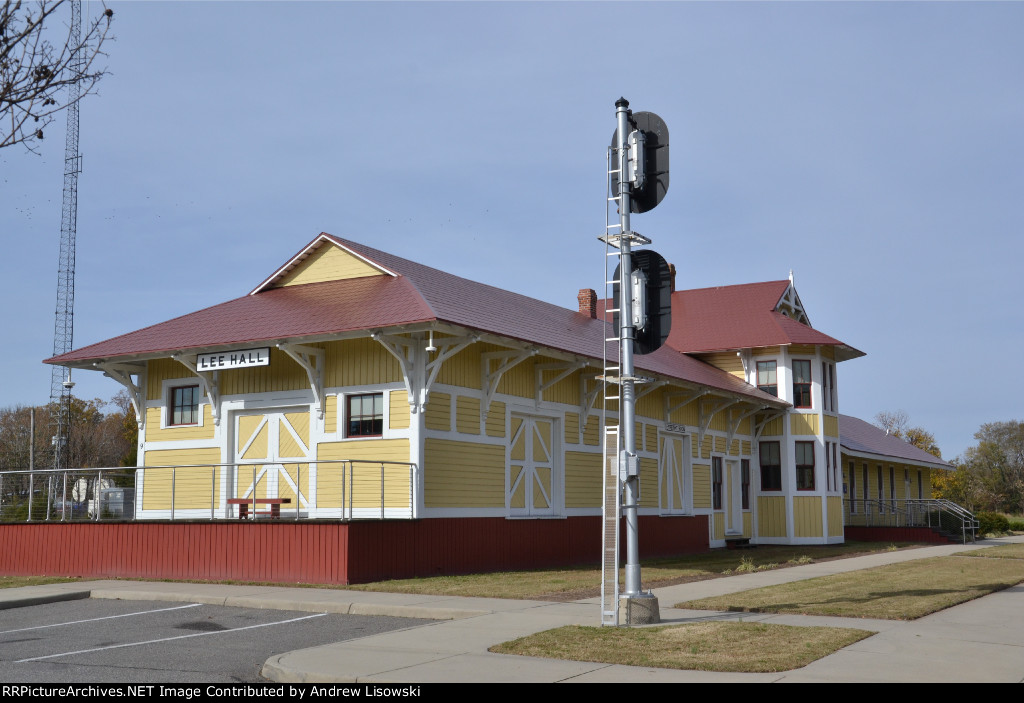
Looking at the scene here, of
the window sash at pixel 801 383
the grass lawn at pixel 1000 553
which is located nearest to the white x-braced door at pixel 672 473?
the window sash at pixel 801 383

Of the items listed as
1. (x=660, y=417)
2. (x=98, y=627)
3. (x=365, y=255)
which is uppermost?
(x=365, y=255)

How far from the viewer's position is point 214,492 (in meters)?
19.5

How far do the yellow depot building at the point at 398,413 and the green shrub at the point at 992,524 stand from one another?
18329mm

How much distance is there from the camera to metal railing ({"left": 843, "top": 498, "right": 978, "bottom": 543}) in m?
35.6

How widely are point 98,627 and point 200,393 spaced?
8.95m

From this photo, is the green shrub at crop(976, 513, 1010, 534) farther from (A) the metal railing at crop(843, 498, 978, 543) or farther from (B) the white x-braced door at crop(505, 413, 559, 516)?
(B) the white x-braced door at crop(505, 413, 559, 516)

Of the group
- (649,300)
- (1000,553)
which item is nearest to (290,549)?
(649,300)

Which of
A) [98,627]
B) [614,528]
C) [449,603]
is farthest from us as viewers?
[449,603]

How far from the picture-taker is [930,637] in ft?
33.4

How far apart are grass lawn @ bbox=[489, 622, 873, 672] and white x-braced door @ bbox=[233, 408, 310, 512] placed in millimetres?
9791

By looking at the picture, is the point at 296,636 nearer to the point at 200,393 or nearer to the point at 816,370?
the point at 200,393

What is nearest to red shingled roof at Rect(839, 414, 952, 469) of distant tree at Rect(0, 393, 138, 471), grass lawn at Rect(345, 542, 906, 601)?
grass lawn at Rect(345, 542, 906, 601)

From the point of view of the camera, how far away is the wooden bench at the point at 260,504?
59.4ft
